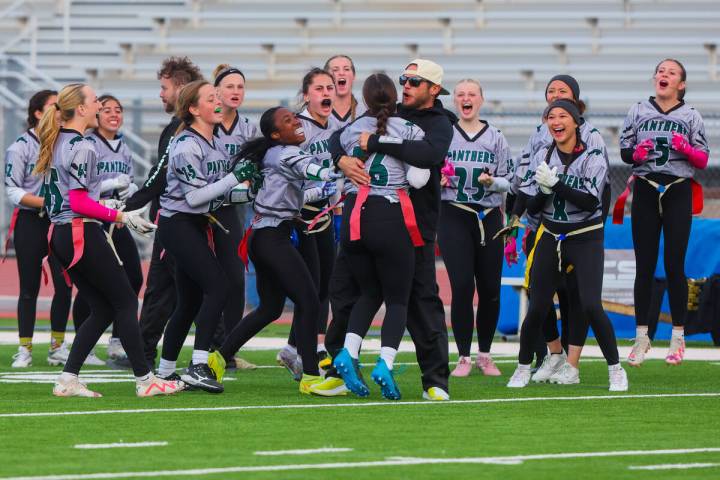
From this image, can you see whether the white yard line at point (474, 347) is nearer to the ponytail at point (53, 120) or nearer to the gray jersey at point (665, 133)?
the gray jersey at point (665, 133)

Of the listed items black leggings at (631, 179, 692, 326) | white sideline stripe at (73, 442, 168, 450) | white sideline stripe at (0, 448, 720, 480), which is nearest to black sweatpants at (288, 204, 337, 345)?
black leggings at (631, 179, 692, 326)

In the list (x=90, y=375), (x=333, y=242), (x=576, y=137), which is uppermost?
(x=576, y=137)

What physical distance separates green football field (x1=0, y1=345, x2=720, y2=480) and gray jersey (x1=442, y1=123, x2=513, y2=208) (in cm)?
134

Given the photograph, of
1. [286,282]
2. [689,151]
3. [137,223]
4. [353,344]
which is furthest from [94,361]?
[689,151]

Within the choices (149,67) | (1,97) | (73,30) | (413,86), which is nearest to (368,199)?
(413,86)

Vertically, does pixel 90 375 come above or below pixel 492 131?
below

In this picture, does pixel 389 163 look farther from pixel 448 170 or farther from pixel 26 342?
pixel 26 342

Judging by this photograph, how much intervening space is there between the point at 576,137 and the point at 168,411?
2.96 meters

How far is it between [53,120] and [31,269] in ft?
9.53

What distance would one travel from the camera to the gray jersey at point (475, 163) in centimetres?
997

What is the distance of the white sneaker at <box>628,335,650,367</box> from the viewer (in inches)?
392

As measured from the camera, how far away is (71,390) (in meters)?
8.31

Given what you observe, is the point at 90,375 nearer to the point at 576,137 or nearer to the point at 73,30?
the point at 576,137

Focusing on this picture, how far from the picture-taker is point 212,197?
834cm
